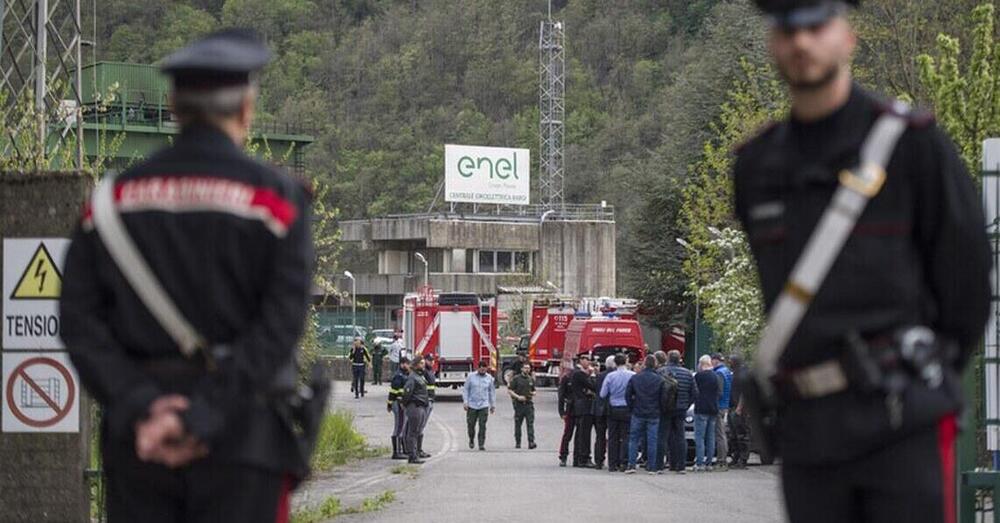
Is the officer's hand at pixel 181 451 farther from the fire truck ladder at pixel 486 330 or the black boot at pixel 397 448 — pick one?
the fire truck ladder at pixel 486 330

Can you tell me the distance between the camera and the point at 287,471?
5.00m

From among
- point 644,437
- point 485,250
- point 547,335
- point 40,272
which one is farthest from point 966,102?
point 485,250

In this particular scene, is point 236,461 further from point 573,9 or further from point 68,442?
point 573,9

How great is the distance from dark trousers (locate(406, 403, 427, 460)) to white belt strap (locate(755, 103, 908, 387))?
2654cm

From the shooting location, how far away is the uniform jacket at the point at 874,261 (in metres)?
4.81

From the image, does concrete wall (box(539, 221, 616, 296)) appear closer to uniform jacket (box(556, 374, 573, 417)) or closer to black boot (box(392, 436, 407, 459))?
uniform jacket (box(556, 374, 573, 417))

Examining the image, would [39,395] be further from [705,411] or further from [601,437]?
[601,437]

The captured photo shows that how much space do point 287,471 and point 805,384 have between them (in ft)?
4.54

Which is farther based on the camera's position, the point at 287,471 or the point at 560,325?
the point at 560,325

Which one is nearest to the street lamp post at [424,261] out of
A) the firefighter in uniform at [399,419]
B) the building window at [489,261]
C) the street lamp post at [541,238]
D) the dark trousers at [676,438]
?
the building window at [489,261]

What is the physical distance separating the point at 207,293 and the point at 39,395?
6.93m

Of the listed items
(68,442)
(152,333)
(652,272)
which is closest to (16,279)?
(68,442)

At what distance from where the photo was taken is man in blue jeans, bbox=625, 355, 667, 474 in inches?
1147

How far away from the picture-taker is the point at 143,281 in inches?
196
